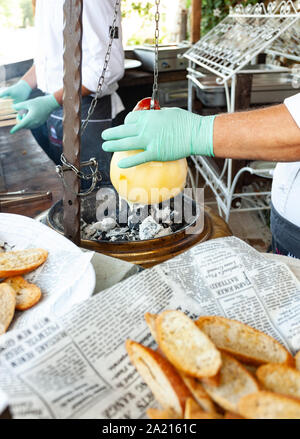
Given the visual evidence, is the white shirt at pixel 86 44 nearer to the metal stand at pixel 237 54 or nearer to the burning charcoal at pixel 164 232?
the metal stand at pixel 237 54

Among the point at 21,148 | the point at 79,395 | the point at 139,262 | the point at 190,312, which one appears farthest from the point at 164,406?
the point at 21,148

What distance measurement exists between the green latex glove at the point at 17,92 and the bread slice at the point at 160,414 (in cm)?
Answer: 241

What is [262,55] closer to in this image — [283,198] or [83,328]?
[283,198]

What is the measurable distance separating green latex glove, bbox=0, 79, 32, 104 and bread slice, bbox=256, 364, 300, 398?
7.91ft

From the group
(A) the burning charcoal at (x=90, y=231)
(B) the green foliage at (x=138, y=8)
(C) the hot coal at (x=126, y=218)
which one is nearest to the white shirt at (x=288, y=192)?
(C) the hot coal at (x=126, y=218)

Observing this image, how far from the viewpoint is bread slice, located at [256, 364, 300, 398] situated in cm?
64

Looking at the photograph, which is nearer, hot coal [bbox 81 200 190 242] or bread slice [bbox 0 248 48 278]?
bread slice [bbox 0 248 48 278]

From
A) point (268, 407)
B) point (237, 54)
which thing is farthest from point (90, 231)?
point (237, 54)

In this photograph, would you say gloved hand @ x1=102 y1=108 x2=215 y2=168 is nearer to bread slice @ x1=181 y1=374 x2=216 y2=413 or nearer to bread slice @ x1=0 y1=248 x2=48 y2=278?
bread slice @ x1=0 y1=248 x2=48 y2=278

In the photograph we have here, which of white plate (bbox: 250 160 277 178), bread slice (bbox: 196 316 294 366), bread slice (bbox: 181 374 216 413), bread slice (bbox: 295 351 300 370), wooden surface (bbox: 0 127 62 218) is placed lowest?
white plate (bbox: 250 160 277 178)

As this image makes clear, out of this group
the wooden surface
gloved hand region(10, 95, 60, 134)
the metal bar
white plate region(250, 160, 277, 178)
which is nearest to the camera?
the metal bar

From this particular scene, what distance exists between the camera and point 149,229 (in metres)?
1.42

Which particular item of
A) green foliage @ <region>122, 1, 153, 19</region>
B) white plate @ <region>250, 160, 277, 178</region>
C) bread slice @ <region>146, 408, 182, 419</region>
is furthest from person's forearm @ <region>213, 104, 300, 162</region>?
green foliage @ <region>122, 1, 153, 19</region>

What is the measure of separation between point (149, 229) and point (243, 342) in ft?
2.33
